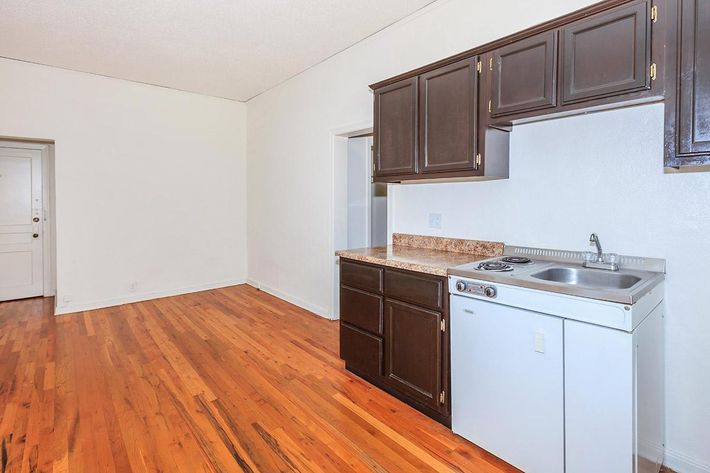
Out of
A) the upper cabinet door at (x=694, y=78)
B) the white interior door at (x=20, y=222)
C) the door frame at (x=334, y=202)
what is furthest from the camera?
the white interior door at (x=20, y=222)

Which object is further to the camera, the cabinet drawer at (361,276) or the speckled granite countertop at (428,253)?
the cabinet drawer at (361,276)

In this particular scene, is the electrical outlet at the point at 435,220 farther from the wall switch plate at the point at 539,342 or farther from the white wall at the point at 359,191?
the white wall at the point at 359,191

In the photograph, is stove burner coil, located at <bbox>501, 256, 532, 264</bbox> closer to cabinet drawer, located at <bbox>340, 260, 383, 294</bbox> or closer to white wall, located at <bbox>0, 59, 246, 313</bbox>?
cabinet drawer, located at <bbox>340, 260, 383, 294</bbox>

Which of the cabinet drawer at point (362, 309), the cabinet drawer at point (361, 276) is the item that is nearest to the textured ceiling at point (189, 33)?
the cabinet drawer at point (361, 276)

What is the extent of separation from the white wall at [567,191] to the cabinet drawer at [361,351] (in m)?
1.03

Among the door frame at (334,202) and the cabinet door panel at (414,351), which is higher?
the door frame at (334,202)

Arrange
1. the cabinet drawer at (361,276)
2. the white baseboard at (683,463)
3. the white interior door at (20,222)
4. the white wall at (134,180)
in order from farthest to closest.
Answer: the white interior door at (20,222), the white wall at (134,180), the cabinet drawer at (361,276), the white baseboard at (683,463)

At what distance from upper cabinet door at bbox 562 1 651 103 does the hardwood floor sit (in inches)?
78.1

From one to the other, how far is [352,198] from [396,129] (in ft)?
6.00

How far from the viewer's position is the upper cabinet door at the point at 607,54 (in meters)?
1.75

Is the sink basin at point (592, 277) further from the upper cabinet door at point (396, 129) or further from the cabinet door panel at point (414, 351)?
the upper cabinet door at point (396, 129)

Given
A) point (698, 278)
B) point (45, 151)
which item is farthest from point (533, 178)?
point (45, 151)

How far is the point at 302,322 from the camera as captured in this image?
436 centimetres

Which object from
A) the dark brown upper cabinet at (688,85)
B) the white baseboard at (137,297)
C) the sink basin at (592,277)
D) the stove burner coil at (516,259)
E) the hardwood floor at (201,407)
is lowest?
the hardwood floor at (201,407)
